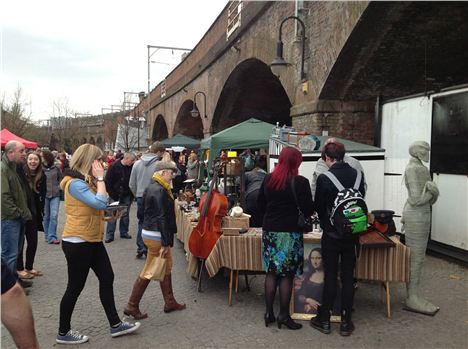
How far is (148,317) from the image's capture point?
445 cm

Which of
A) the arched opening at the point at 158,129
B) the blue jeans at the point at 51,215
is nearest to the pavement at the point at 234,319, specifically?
the blue jeans at the point at 51,215

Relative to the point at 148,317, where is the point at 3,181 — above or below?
above

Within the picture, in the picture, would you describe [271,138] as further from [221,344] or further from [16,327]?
[16,327]

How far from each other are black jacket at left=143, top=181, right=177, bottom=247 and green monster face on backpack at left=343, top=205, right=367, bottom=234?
5.72 feet

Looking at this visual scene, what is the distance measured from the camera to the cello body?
504cm

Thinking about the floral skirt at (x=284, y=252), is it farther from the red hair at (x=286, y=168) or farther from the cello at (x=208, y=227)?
the cello at (x=208, y=227)

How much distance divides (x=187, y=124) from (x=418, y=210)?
24.6 metres

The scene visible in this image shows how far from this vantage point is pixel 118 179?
8523 mm

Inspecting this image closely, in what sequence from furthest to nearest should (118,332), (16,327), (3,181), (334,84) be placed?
1. (334,84)
2. (3,181)
3. (118,332)
4. (16,327)

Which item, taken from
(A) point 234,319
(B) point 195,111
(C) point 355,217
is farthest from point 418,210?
(B) point 195,111

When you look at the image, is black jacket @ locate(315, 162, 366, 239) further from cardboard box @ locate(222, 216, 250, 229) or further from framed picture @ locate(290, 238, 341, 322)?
cardboard box @ locate(222, 216, 250, 229)

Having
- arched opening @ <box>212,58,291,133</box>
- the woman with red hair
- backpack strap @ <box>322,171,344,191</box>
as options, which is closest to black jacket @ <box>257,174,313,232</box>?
the woman with red hair

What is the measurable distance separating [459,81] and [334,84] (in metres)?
2.88

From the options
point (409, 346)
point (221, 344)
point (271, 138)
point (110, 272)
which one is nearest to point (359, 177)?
point (409, 346)
